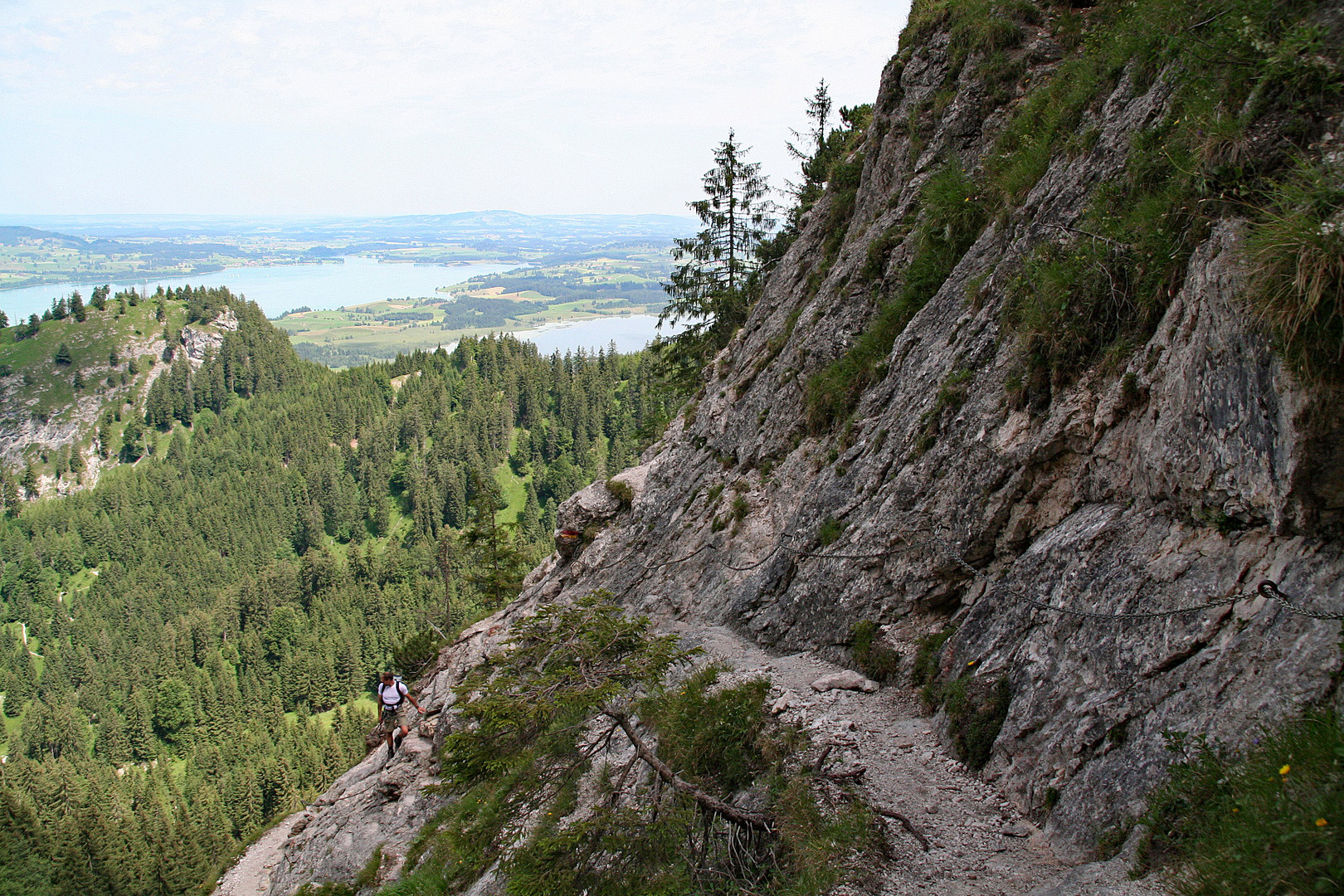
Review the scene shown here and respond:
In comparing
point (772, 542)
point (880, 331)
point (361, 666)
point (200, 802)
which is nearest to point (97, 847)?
point (200, 802)

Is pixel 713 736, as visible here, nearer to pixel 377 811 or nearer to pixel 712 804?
pixel 712 804

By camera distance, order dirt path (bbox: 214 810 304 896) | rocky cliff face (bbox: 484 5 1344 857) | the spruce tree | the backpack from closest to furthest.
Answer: rocky cliff face (bbox: 484 5 1344 857) → the backpack → dirt path (bbox: 214 810 304 896) → the spruce tree

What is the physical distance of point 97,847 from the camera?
171 ft

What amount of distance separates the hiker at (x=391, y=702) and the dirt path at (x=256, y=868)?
5483mm

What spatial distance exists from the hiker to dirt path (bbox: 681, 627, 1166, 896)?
12293mm

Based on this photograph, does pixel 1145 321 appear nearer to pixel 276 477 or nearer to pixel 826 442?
pixel 826 442

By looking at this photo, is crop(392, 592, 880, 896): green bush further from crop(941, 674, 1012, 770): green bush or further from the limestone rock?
crop(941, 674, 1012, 770): green bush

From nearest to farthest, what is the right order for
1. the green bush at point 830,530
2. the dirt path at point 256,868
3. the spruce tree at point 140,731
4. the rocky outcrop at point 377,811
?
the green bush at point 830,530 < the rocky outcrop at point 377,811 < the dirt path at point 256,868 < the spruce tree at point 140,731

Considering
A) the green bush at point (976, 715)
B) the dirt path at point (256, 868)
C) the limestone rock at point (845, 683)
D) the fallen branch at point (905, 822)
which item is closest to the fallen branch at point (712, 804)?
the fallen branch at point (905, 822)

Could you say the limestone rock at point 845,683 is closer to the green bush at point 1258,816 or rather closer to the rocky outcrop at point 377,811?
the green bush at point 1258,816

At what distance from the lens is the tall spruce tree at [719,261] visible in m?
32.0

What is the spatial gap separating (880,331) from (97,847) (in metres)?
68.7

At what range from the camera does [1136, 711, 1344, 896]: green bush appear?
13.0 feet

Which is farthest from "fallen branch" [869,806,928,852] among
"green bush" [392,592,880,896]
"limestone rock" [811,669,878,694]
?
"limestone rock" [811,669,878,694]
